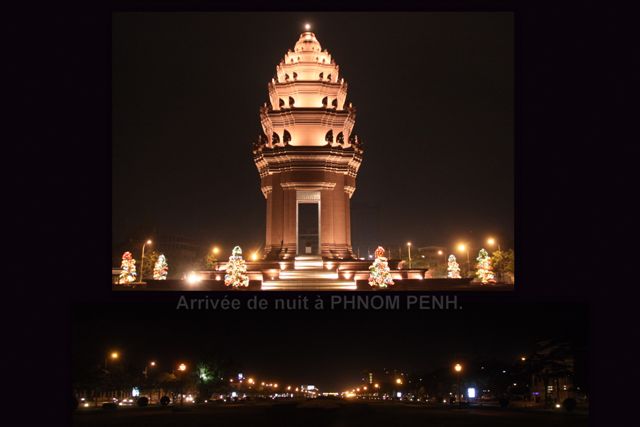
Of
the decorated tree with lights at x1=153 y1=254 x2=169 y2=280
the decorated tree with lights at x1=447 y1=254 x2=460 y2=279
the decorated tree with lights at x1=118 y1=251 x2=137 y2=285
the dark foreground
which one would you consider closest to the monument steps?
the decorated tree with lights at x1=153 y1=254 x2=169 y2=280

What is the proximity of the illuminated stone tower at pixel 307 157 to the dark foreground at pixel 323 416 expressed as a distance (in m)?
11.8

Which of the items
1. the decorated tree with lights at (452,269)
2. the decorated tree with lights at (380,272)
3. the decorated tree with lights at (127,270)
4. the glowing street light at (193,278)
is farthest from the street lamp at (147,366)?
the decorated tree with lights at (452,269)

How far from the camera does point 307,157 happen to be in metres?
36.5

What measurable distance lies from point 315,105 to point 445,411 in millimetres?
16431

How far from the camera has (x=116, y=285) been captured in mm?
31922

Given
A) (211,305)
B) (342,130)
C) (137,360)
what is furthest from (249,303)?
(342,130)

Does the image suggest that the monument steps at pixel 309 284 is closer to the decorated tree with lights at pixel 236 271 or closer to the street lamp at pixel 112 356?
the decorated tree with lights at pixel 236 271

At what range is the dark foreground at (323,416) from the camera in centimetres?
2227

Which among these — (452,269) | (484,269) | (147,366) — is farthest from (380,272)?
(147,366)

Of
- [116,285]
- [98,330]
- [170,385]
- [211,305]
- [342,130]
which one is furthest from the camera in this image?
[342,130]

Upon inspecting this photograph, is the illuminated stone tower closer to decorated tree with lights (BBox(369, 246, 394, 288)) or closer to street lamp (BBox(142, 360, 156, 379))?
decorated tree with lights (BBox(369, 246, 394, 288))

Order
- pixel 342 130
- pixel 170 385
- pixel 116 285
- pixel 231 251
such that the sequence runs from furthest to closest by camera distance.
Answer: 1. pixel 342 130
2. pixel 231 251
3. pixel 116 285
4. pixel 170 385

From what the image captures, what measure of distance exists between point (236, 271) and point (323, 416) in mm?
10961

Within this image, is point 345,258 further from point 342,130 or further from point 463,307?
point 463,307
